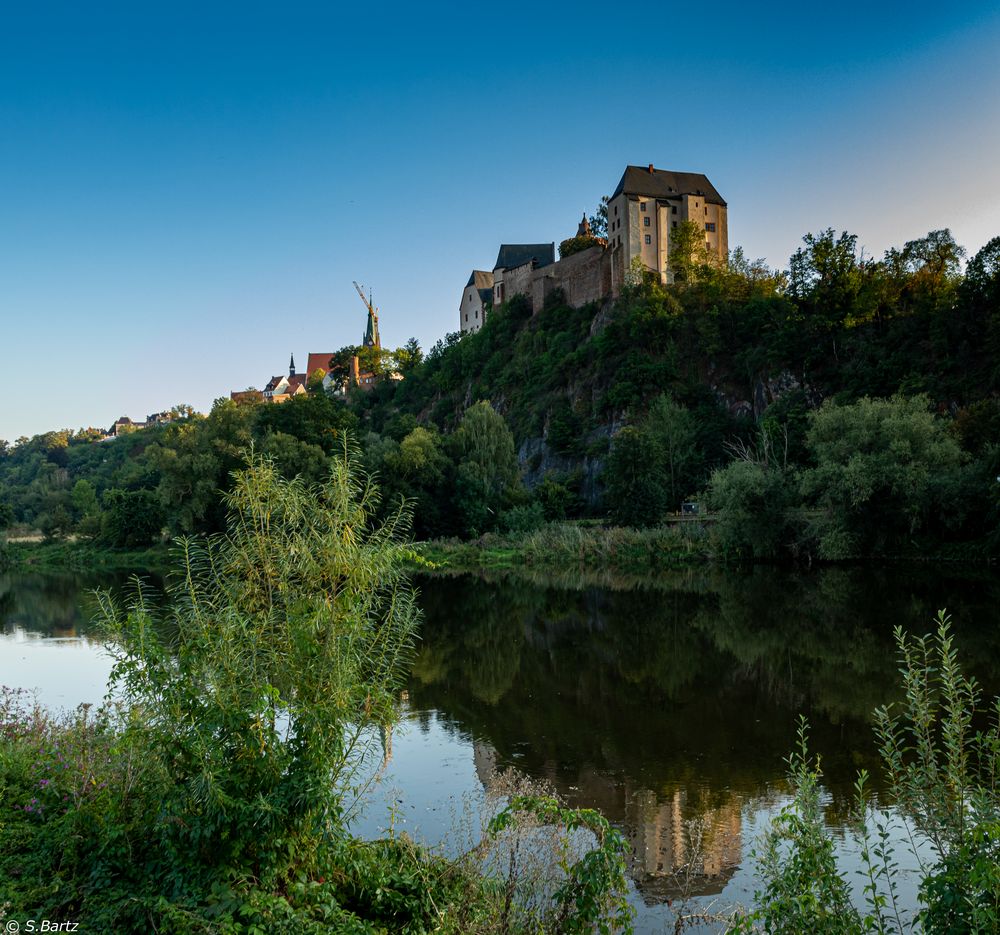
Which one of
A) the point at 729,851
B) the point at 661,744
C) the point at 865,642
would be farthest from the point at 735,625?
the point at 729,851

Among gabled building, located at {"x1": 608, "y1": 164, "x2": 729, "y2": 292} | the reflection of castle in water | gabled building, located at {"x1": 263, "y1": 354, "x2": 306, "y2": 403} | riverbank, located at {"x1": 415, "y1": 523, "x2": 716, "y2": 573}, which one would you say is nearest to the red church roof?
gabled building, located at {"x1": 263, "y1": 354, "x2": 306, "y2": 403}

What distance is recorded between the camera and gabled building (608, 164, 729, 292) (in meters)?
67.9

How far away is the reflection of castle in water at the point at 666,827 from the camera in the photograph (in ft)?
26.6

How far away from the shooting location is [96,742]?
900 centimetres

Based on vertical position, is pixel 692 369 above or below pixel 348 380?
below

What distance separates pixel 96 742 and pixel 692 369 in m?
56.8

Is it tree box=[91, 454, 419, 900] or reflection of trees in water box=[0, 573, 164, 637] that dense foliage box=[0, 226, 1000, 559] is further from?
tree box=[91, 454, 419, 900]

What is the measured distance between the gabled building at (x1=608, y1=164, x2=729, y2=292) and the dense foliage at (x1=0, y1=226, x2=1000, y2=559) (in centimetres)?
264

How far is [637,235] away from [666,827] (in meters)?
64.0

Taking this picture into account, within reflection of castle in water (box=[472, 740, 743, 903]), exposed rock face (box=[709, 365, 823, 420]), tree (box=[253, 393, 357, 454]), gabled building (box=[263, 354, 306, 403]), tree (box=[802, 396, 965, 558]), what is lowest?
reflection of castle in water (box=[472, 740, 743, 903])

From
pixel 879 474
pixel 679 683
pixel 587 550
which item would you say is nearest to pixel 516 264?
pixel 587 550

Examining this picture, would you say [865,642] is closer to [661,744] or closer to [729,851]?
[661,744]

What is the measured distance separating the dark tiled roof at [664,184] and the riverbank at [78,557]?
47417 mm

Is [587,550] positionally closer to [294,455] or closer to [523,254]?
[294,455]
